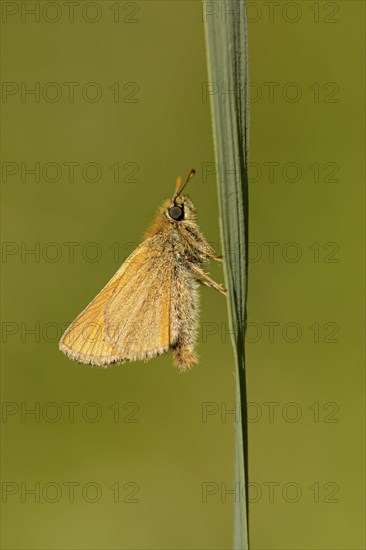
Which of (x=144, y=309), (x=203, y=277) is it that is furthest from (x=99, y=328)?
(x=203, y=277)

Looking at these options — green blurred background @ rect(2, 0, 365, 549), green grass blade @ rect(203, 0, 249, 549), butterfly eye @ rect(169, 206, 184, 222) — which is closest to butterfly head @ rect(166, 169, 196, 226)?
butterfly eye @ rect(169, 206, 184, 222)

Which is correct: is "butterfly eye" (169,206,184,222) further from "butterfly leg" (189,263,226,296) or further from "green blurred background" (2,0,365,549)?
"green blurred background" (2,0,365,549)

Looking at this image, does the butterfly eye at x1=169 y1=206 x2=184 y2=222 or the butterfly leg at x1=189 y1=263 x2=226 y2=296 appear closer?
the butterfly leg at x1=189 y1=263 x2=226 y2=296

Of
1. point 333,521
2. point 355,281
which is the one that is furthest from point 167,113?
point 333,521

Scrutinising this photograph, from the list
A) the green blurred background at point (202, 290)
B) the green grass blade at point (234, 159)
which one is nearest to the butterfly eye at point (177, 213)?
the green blurred background at point (202, 290)

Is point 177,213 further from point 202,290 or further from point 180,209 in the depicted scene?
point 202,290

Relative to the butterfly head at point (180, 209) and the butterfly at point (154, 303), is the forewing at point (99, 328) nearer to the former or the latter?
the butterfly at point (154, 303)
